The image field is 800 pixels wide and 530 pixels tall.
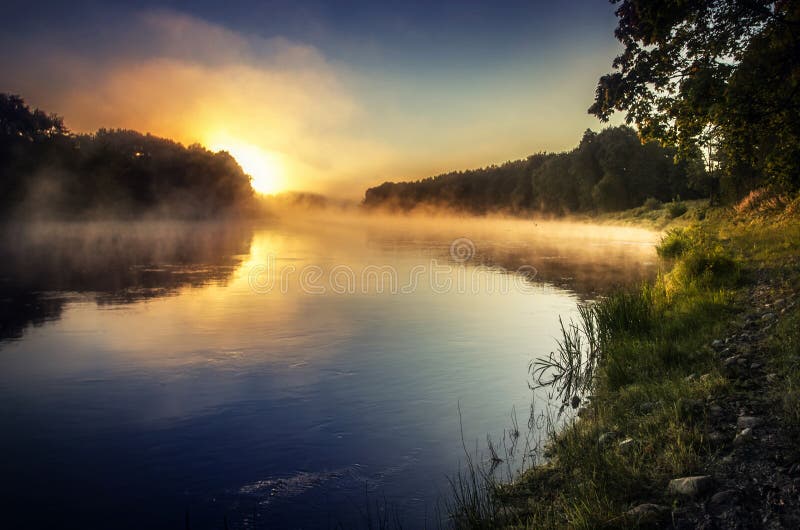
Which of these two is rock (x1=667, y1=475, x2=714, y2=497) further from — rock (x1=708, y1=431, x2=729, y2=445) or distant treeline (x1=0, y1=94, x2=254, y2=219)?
distant treeline (x1=0, y1=94, x2=254, y2=219)

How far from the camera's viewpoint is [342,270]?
3566 centimetres

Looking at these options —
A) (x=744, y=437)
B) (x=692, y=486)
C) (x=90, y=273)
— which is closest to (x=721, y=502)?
(x=692, y=486)

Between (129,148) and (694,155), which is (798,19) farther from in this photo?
(129,148)

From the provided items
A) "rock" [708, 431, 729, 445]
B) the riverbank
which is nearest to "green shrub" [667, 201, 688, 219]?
→ the riverbank

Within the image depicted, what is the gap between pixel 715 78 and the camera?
14688mm

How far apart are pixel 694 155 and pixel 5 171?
8959 centimetres

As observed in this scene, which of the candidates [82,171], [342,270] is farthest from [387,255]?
[82,171]

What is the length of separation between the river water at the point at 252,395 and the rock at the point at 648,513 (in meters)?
2.67

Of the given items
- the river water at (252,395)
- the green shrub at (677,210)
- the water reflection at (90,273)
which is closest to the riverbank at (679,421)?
the river water at (252,395)

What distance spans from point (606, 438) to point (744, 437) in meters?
1.95

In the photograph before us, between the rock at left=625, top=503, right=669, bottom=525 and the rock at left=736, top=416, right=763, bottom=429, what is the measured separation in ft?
6.34

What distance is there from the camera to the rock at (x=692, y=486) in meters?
5.36

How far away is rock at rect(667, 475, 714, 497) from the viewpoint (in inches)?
211

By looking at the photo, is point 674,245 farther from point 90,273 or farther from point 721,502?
point 90,273
